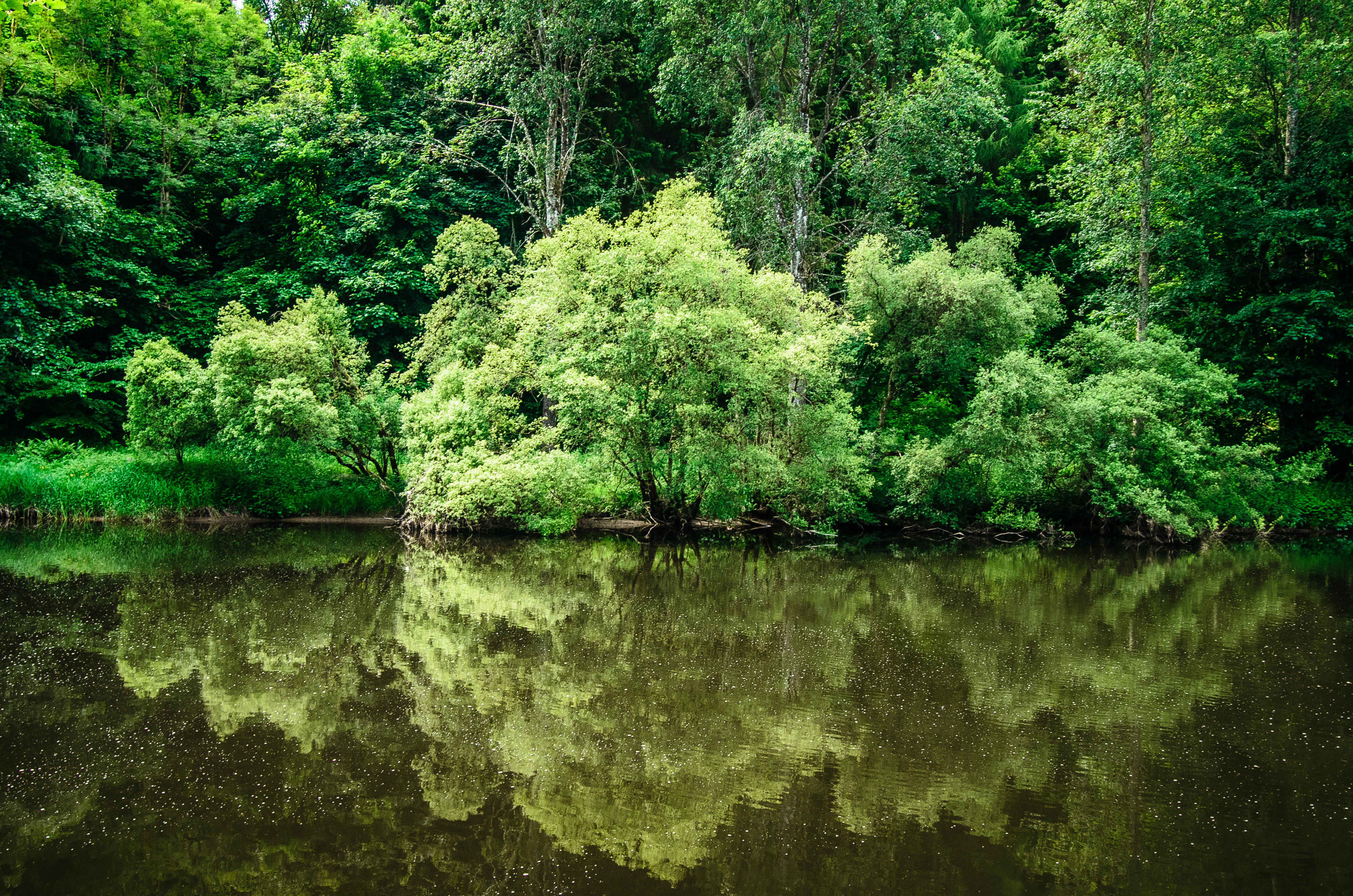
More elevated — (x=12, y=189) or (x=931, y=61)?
(x=931, y=61)

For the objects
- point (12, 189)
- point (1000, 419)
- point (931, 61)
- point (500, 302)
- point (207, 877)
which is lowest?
point (207, 877)

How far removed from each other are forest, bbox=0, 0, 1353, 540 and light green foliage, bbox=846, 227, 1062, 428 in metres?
0.11

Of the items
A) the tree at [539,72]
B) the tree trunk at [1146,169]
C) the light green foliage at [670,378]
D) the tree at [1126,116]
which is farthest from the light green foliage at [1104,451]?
the tree at [539,72]

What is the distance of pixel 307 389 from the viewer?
75.4ft

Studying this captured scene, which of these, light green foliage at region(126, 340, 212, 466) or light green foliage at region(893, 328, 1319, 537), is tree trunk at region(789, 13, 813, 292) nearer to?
light green foliage at region(893, 328, 1319, 537)

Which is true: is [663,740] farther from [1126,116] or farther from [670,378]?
[1126,116]

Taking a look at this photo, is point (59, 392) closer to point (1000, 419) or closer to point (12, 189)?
point (12, 189)

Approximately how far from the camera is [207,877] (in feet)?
17.3

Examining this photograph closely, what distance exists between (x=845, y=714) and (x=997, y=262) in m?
21.0

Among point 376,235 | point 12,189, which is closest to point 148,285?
point 12,189

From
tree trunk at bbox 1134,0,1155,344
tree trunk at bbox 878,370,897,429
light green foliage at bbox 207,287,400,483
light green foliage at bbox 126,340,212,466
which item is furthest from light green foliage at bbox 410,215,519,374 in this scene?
tree trunk at bbox 1134,0,1155,344

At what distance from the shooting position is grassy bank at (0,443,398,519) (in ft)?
73.2

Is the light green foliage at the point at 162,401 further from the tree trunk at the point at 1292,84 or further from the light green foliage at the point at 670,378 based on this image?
the tree trunk at the point at 1292,84

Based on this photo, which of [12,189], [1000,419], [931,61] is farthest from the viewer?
[931,61]
